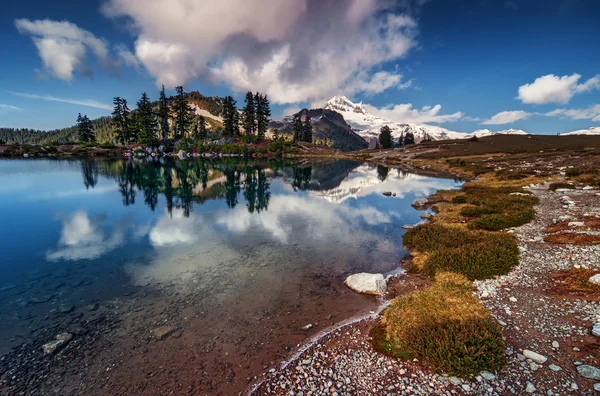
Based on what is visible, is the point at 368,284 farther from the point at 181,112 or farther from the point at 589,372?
the point at 181,112

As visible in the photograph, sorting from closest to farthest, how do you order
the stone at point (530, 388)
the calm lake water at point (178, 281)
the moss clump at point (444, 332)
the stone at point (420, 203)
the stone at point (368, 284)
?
the stone at point (530, 388) < the moss clump at point (444, 332) < the calm lake water at point (178, 281) < the stone at point (368, 284) < the stone at point (420, 203)

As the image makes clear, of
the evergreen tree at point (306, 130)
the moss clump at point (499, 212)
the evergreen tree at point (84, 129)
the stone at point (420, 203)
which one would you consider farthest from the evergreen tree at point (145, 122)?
the moss clump at point (499, 212)

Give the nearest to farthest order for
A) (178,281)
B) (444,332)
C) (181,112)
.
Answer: (444,332)
(178,281)
(181,112)

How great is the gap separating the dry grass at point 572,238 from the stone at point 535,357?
45.0 ft

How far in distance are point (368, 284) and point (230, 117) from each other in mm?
156397

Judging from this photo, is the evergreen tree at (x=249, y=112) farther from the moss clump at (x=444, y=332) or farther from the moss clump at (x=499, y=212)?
the moss clump at (x=444, y=332)

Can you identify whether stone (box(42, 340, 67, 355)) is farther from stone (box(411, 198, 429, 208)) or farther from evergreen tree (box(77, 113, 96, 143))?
evergreen tree (box(77, 113, 96, 143))

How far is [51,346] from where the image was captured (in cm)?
1137

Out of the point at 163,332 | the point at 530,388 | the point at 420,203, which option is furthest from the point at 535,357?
the point at 420,203

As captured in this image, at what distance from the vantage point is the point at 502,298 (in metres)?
13.2

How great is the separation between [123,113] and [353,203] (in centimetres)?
14836

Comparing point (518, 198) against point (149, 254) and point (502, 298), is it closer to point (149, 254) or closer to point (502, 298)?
point (502, 298)

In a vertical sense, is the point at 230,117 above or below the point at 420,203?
above

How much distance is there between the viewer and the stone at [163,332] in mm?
12234
